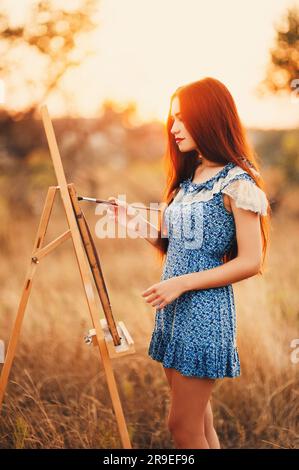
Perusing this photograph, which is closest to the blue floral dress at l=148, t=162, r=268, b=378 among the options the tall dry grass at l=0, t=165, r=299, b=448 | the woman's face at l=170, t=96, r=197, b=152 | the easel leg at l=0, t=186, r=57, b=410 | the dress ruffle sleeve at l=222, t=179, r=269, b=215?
the dress ruffle sleeve at l=222, t=179, r=269, b=215

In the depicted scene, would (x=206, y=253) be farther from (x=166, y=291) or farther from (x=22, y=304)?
(x=22, y=304)

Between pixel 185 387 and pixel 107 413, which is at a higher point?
pixel 185 387

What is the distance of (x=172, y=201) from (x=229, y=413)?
57.6 inches

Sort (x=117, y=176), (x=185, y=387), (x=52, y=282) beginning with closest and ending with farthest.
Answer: (x=185, y=387) < (x=52, y=282) < (x=117, y=176)

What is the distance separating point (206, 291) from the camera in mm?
1898

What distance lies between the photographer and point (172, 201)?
2.17 meters

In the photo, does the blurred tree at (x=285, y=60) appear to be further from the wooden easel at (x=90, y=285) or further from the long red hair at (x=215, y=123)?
the wooden easel at (x=90, y=285)

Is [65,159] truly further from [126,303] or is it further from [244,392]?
[244,392]

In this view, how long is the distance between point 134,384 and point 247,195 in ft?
5.89

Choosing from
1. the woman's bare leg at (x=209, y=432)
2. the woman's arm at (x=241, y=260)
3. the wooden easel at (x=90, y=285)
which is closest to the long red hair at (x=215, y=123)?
the woman's arm at (x=241, y=260)

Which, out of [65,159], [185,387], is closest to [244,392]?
[185,387]

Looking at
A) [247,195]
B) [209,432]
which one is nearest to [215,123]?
[247,195]

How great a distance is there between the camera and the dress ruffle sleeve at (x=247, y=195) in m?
1.78

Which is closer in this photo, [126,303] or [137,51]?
[126,303]
